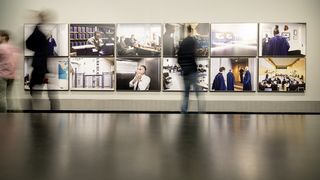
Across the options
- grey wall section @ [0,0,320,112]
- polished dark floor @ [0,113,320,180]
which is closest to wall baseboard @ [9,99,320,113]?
grey wall section @ [0,0,320,112]

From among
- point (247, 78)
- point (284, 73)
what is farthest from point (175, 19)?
point (284, 73)

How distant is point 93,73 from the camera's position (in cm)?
801

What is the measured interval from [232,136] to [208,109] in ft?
22.9

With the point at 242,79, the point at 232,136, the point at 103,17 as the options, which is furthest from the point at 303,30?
the point at 232,136

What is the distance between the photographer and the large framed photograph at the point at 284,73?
7723 millimetres

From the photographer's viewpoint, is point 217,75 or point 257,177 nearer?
point 257,177

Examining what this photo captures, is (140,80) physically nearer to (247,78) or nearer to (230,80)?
(230,80)

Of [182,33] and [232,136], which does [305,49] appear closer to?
→ [182,33]

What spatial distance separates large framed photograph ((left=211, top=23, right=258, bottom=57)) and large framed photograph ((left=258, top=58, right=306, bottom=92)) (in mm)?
361

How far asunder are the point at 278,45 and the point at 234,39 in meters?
0.88

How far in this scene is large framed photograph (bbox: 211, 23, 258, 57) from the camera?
25.3ft

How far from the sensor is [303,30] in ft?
25.1

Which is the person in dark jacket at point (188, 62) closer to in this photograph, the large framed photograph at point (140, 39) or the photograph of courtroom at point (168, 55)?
the photograph of courtroom at point (168, 55)

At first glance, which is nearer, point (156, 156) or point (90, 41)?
point (156, 156)
